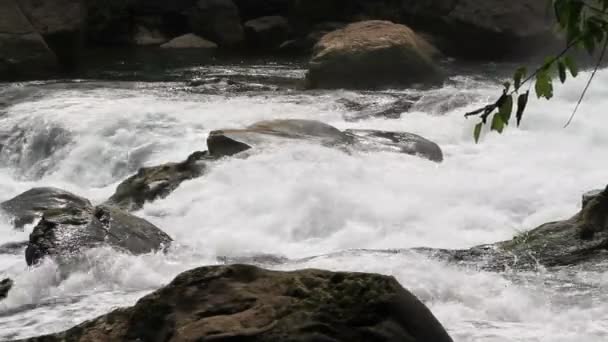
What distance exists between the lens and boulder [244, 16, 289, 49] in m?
20.1

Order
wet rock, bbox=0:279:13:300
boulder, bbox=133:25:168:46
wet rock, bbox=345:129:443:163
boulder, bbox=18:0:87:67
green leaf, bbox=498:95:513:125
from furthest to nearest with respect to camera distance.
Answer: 1. boulder, bbox=133:25:168:46
2. boulder, bbox=18:0:87:67
3. wet rock, bbox=345:129:443:163
4. wet rock, bbox=0:279:13:300
5. green leaf, bbox=498:95:513:125

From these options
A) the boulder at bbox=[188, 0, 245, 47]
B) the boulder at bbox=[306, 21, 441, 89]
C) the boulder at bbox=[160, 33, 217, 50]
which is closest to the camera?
the boulder at bbox=[306, 21, 441, 89]

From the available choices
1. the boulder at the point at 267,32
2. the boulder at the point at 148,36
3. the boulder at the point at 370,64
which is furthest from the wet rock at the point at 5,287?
the boulder at the point at 148,36

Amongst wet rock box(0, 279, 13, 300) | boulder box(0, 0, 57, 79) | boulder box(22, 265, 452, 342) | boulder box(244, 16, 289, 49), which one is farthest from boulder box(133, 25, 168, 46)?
boulder box(22, 265, 452, 342)

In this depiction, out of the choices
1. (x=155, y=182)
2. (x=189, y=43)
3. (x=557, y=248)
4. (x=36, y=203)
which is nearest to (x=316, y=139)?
(x=155, y=182)

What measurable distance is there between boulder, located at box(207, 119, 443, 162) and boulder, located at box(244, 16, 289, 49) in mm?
10496

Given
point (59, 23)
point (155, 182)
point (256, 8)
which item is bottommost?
point (155, 182)

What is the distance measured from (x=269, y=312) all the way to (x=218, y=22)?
1813 cm

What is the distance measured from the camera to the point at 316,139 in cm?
914

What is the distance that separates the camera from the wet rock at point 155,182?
27.3 ft

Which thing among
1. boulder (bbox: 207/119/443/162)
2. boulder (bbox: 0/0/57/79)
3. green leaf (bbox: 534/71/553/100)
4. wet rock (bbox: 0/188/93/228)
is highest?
boulder (bbox: 0/0/57/79)

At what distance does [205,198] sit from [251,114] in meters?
3.44

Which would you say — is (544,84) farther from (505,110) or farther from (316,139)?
(316,139)

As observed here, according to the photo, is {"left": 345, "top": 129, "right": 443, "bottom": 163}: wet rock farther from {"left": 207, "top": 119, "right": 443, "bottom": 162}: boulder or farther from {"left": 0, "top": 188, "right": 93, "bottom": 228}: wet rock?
{"left": 0, "top": 188, "right": 93, "bottom": 228}: wet rock
